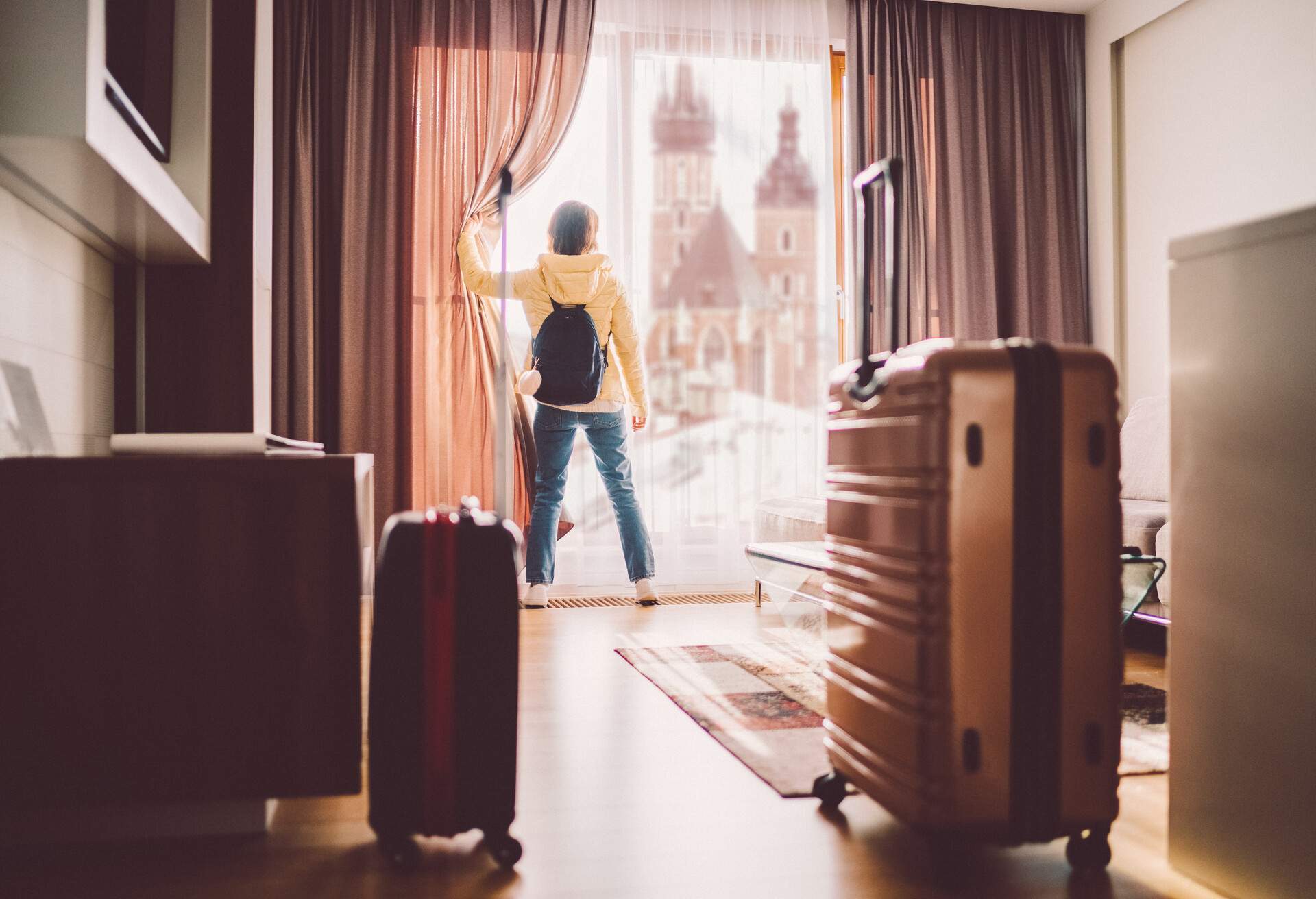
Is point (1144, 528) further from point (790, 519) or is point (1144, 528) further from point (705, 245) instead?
point (705, 245)

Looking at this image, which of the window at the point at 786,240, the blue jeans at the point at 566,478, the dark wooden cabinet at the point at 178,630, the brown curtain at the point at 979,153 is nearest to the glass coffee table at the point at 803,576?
the blue jeans at the point at 566,478

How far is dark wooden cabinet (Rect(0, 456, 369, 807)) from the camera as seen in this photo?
1.17 metres

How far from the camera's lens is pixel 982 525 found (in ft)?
3.51

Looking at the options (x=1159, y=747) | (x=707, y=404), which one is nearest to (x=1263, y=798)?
(x=1159, y=747)

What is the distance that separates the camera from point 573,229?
11.0ft

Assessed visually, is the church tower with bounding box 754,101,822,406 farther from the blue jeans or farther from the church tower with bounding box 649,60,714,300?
→ the blue jeans

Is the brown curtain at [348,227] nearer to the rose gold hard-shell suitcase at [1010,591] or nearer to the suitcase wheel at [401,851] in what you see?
the suitcase wheel at [401,851]

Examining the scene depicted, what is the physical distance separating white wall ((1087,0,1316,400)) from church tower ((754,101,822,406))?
51.0 inches

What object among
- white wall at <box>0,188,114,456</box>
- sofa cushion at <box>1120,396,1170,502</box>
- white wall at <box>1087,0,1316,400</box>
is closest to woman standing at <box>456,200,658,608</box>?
white wall at <box>0,188,114,456</box>

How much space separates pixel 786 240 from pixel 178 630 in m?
3.23

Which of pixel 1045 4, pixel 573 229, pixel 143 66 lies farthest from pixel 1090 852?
pixel 1045 4

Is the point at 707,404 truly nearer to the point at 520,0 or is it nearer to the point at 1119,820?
the point at 520,0

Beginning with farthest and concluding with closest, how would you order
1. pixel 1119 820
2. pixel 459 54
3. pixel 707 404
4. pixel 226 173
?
pixel 707 404
pixel 459 54
pixel 226 173
pixel 1119 820

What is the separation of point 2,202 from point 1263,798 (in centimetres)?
180
